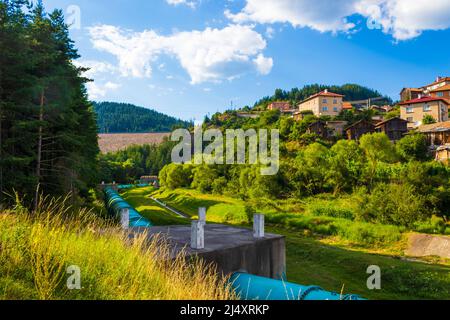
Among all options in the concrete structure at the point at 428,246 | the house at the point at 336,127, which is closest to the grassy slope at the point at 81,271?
the concrete structure at the point at 428,246

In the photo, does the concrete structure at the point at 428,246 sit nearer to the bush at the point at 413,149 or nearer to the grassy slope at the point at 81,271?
the bush at the point at 413,149

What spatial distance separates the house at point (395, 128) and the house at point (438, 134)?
658 cm

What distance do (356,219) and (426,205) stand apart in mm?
6175

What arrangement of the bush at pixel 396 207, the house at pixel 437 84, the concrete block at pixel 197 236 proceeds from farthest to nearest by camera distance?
the house at pixel 437 84 < the bush at pixel 396 207 < the concrete block at pixel 197 236

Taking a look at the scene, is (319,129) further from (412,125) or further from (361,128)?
(412,125)

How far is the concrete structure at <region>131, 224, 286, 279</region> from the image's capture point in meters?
10.1

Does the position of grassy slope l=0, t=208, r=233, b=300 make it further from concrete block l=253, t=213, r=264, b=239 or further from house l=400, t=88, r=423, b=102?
house l=400, t=88, r=423, b=102

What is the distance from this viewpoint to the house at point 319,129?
66.2 meters

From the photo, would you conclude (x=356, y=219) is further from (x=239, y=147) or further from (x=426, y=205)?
(x=239, y=147)

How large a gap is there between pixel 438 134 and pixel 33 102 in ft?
176

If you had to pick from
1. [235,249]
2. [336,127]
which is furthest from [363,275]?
[336,127]

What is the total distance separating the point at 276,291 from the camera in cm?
778

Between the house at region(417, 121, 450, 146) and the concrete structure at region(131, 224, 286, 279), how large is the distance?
4712 centimetres
